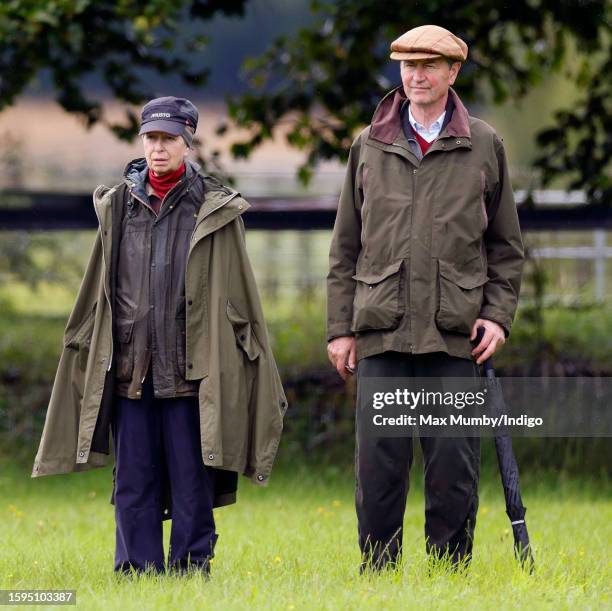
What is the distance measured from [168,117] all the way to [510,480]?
188cm

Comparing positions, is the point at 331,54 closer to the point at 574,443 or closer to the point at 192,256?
the point at 574,443

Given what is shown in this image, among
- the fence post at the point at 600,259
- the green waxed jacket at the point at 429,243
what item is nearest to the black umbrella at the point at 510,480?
the green waxed jacket at the point at 429,243

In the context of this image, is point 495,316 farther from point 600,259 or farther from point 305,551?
point 600,259

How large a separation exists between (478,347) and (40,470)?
1724 mm

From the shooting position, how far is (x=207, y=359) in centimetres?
554

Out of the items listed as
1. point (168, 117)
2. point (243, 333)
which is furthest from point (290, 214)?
point (168, 117)

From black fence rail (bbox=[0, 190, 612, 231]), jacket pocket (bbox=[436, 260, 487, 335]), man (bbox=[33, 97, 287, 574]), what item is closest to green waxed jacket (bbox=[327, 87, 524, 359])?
jacket pocket (bbox=[436, 260, 487, 335])

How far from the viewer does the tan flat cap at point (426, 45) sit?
5441 mm

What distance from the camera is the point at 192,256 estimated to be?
556 cm

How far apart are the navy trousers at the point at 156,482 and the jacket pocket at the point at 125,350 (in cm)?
8

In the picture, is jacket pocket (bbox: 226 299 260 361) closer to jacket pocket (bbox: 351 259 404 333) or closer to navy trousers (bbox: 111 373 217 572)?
navy trousers (bbox: 111 373 217 572)

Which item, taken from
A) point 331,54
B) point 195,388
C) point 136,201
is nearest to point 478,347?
point 195,388

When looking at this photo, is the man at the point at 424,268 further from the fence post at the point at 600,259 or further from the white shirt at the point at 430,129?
the fence post at the point at 600,259

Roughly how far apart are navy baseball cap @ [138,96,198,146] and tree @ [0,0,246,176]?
3666mm
